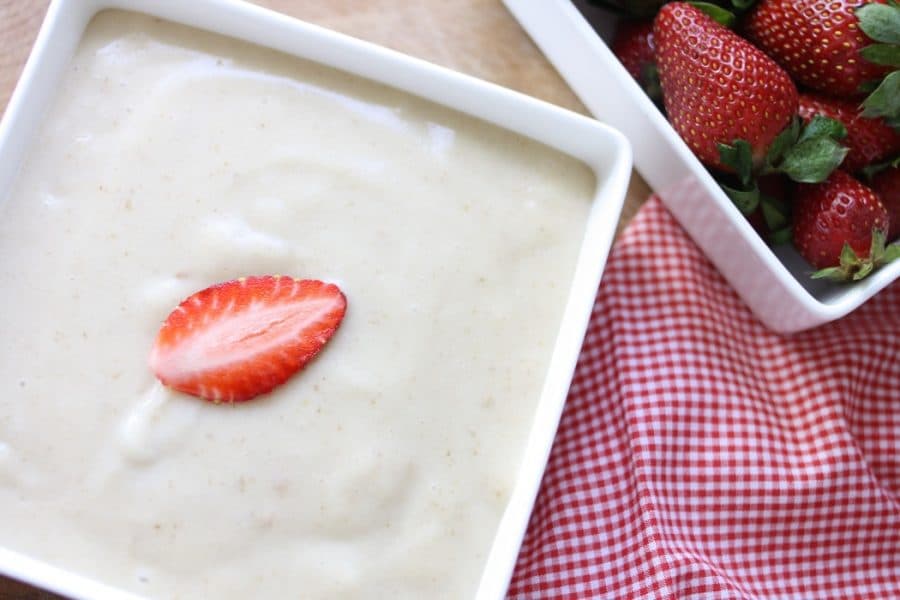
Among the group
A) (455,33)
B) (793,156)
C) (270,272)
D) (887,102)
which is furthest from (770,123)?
(270,272)

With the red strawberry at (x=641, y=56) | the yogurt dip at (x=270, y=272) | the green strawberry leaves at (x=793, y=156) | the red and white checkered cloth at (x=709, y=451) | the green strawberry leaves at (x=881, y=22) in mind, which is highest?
the green strawberry leaves at (x=881, y=22)

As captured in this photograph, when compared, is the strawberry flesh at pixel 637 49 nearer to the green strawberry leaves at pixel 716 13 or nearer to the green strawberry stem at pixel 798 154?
the green strawberry leaves at pixel 716 13

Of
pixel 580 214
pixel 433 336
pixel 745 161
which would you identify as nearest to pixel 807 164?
pixel 745 161

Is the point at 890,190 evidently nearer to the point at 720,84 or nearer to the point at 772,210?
the point at 772,210

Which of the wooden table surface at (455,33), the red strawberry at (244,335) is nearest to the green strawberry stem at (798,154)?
the wooden table surface at (455,33)

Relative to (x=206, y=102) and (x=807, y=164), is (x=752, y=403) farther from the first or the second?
(x=206, y=102)

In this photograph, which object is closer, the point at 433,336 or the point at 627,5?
the point at 433,336

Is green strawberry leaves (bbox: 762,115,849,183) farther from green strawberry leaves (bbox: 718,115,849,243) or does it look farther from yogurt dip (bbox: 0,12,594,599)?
yogurt dip (bbox: 0,12,594,599)

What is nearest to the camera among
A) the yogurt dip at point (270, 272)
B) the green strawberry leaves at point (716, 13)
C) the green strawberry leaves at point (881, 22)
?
the yogurt dip at point (270, 272)
